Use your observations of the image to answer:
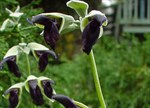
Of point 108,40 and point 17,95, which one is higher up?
point 17,95

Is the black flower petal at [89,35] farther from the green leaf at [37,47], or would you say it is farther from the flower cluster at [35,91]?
the green leaf at [37,47]

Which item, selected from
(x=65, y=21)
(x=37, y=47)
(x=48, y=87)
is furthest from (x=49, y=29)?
(x=37, y=47)

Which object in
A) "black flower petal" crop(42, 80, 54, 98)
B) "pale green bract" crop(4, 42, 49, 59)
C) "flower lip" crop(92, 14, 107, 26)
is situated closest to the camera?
"flower lip" crop(92, 14, 107, 26)

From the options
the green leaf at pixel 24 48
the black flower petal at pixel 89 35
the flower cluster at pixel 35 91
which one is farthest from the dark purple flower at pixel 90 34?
the green leaf at pixel 24 48

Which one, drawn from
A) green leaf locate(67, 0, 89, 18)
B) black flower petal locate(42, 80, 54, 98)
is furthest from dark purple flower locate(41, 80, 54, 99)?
green leaf locate(67, 0, 89, 18)

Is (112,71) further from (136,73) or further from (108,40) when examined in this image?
(108,40)

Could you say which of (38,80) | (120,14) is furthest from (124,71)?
(120,14)

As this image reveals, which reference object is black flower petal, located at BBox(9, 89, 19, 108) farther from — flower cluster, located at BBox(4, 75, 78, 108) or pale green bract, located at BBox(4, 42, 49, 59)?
pale green bract, located at BBox(4, 42, 49, 59)

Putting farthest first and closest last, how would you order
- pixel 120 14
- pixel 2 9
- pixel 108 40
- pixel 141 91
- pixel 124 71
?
pixel 120 14
pixel 108 40
pixel 124 71
pixel 141 91
pixel 2 9
